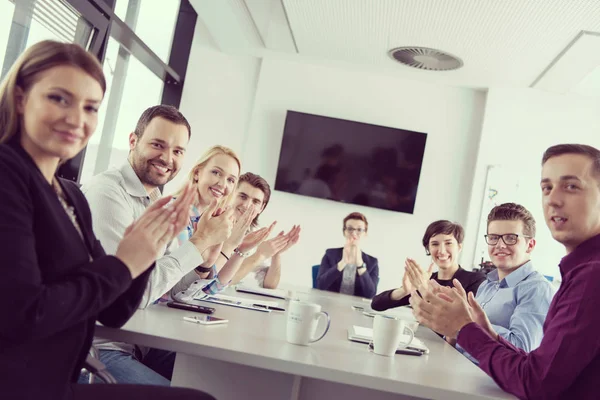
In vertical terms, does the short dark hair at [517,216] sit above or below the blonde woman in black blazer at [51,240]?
above

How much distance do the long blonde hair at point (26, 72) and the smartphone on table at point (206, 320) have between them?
66 centimetres

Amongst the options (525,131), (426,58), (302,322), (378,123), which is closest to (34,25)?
(302,322)

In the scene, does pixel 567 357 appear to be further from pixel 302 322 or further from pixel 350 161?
pixel 350 161

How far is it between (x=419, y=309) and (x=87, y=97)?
3.27ft

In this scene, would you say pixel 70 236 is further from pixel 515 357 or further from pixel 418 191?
pixel 418 191

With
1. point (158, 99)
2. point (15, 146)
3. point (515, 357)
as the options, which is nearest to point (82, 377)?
point (15, 146)

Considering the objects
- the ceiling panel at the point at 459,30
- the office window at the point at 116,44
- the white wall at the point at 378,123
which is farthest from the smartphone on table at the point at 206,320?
the white wall at the point at 378,123

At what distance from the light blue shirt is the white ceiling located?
7.21ft

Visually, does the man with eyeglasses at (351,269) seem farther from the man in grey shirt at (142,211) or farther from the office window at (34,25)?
the office window at (34,25)

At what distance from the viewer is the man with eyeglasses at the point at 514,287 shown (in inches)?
78.0

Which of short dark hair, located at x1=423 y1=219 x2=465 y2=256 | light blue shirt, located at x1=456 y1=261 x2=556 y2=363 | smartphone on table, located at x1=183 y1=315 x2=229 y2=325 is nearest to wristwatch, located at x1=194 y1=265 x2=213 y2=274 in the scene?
smartphone on table, located at x1=183 y1=315 x2=229 y2=325

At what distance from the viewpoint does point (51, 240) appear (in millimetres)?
996

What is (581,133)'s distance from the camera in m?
5.32

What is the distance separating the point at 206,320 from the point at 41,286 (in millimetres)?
617
